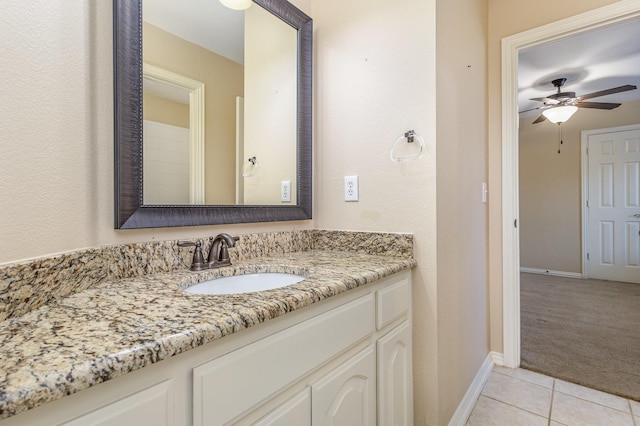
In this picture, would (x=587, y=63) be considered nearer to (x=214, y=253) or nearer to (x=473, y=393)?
(x=473, y=393)

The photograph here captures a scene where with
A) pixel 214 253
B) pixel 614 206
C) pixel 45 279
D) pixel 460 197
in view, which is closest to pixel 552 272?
pixel 614 206

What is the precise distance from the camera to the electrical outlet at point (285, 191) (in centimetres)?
148

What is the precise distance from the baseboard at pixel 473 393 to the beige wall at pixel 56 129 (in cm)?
158

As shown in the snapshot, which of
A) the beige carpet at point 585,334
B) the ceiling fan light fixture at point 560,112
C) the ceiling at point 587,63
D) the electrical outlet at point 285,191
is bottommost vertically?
the beige carpet at point 585,334

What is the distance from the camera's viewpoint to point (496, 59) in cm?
204

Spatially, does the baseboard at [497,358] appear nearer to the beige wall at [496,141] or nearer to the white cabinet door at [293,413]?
the beige wall at [496,141]

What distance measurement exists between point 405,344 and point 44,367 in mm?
1128

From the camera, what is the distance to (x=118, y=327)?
54cm

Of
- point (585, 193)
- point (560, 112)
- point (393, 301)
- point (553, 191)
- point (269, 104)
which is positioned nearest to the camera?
point (393, 301)

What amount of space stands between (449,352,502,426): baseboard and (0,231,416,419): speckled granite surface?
0.84 m

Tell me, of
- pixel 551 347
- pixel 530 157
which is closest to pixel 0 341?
pixel 551 347

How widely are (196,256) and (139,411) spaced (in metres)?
0.62

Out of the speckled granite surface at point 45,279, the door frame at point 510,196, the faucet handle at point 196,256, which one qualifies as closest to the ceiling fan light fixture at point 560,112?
the door frame at point 510,196

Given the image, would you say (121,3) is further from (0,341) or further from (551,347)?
(551,347)
